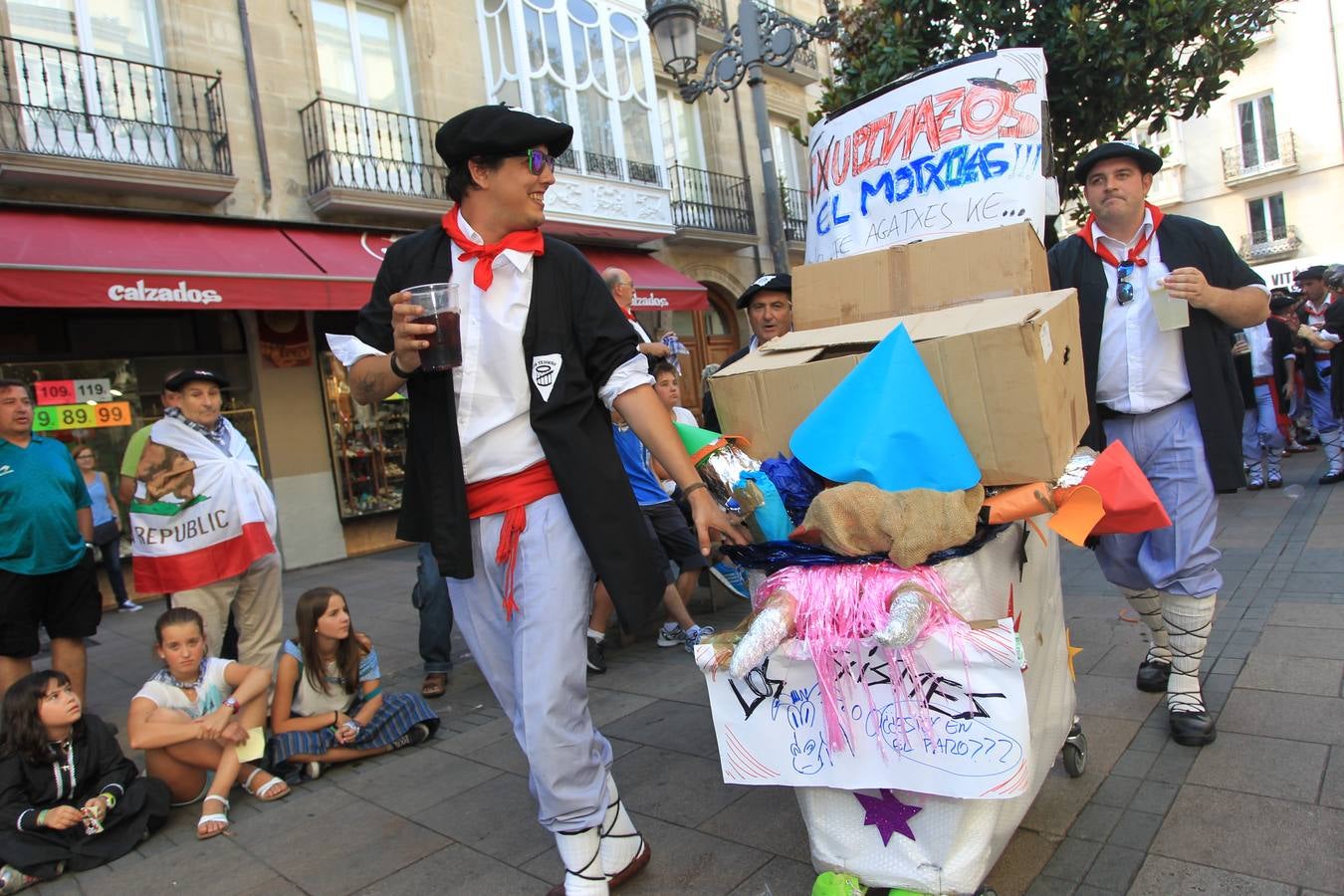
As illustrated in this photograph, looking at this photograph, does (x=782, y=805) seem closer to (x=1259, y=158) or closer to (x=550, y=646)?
(x=550, y=646)

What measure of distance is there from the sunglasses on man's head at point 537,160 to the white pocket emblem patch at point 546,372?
0.49 metres

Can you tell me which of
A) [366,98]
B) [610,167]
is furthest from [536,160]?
[610,167]

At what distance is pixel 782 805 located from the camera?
9.25 ft

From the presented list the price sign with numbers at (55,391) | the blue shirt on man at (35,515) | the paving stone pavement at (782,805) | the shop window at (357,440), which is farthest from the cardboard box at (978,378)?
the price sign with numbers at (55,391)

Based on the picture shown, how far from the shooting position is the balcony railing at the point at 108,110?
27.1ft

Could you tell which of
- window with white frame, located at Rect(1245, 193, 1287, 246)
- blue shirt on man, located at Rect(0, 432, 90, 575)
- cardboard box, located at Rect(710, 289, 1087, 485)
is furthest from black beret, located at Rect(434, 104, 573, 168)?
window with white frame, located at Rect(1245, 193, 1287, 246)

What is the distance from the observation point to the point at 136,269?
25.1 feet

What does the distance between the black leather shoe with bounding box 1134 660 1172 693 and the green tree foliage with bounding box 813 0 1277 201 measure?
5.19 meters

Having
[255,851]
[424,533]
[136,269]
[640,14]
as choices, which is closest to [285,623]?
[136,269]

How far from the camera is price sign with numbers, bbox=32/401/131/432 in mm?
8703

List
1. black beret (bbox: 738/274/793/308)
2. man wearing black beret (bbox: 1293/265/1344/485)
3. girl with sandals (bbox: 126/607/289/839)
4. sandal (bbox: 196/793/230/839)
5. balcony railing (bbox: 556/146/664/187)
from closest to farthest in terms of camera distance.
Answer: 1. sandal (bbox: 196/793/230/839)
2. girl with sandals (bbox: 126/607/289/839)
3. black beret (bbox: 738/274/793/308)
4. man wearing black beret (bbox: 1293/265/1344/485)
5. balcony railing (bbox: 556/146/664/187)

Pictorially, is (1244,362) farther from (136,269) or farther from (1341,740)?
(136,269)

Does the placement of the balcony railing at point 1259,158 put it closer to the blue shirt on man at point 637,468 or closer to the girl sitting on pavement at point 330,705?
the blue shirt on man at point 637,468

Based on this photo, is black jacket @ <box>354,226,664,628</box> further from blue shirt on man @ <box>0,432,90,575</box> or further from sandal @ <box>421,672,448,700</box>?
blue shirt on man @ <box>0,432,90,575</box>
